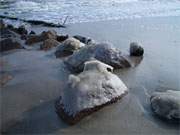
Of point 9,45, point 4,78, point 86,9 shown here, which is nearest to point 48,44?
point 9,45

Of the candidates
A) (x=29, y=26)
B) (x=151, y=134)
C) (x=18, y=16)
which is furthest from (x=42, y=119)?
(x=18, y=16)

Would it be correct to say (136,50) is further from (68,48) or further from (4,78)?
(4,78)

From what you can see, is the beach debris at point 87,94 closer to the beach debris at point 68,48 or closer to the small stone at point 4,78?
the small stone at point 4,78

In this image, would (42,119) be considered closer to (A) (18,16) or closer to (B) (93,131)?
(B) (93,131)

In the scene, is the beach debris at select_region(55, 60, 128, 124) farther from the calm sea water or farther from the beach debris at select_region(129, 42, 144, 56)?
the calm sea water

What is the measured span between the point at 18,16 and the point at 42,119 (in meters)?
9.63

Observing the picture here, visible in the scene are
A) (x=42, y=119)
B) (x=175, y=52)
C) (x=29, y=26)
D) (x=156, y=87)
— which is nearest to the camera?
(x=42, y=119)

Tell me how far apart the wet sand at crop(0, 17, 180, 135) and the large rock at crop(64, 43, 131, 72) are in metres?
0.16

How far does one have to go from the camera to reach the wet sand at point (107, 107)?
12.8 ft

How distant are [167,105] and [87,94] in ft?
3.20

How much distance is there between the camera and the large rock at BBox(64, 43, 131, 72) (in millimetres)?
5867

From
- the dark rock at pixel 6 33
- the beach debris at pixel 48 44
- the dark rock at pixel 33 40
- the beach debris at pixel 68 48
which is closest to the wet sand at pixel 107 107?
the beach debris at pixel 68 48

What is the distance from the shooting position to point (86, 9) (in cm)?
1357

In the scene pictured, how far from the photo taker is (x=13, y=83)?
5.30 meters
